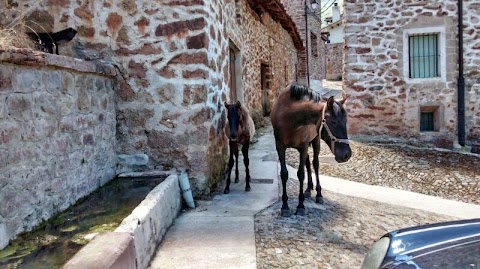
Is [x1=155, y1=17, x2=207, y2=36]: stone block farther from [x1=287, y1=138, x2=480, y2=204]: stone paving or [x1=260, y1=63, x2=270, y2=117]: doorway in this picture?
[x1=260, y1=63, x2=270, y2=117]: doorway

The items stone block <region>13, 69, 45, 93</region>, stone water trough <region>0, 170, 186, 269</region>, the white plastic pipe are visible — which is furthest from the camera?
the white plastic pipe

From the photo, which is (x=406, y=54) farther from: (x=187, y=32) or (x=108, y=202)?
(x=108, y=202)

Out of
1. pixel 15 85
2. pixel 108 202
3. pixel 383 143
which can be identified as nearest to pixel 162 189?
pixel 108 202

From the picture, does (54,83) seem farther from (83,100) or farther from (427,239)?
(427,239)

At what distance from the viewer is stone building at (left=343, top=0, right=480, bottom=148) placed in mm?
8148

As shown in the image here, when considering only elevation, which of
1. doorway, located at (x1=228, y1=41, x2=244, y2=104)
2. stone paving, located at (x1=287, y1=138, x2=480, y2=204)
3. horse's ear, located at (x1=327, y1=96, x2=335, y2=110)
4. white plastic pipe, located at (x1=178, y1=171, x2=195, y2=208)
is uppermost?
doorway, located at (x1=228, y1=41, x2=244, y2=104)

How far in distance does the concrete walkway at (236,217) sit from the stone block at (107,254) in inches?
23.1

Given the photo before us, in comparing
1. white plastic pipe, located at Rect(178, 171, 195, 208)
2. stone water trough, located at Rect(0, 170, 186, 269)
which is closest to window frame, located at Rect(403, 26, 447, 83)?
white plastic pipe, located at Rect(178, 171, 195, 208)

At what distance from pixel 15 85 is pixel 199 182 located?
2115mm

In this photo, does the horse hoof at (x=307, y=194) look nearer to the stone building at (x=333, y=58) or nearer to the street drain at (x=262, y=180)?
the street drain at (x=262, y=180)

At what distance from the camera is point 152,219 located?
283cm

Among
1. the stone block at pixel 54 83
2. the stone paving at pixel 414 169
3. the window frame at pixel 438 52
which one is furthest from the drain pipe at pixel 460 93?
the stone block at pixel 54 83

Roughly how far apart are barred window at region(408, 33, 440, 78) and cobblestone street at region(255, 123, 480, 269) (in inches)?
73.2

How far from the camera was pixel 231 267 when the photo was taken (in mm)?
2633
